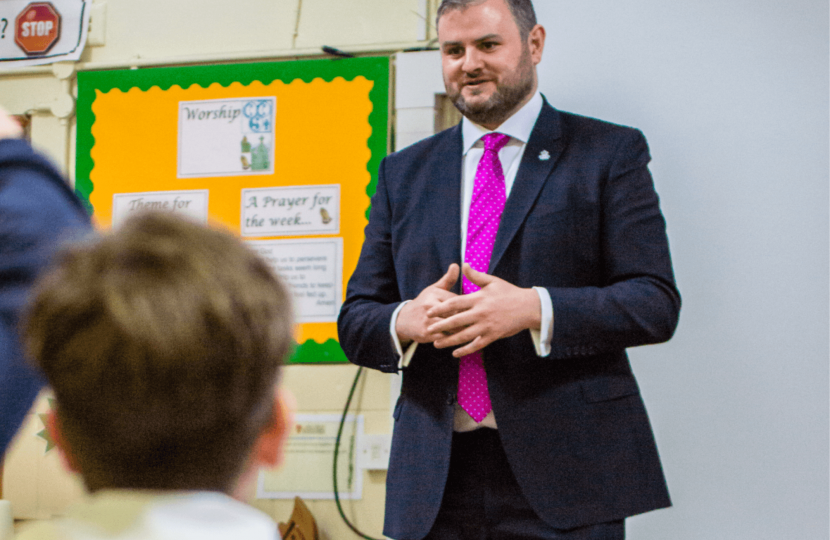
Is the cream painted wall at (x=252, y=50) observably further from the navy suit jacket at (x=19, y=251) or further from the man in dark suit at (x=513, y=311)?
the navy suit jacket at (x=19, y=251)

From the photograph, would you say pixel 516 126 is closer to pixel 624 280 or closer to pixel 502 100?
pixel 502 100

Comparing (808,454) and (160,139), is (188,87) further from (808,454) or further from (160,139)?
(808,454)

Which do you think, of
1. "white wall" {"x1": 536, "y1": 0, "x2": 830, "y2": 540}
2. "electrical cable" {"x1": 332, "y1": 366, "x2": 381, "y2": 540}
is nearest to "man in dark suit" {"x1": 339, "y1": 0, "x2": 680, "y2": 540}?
"white wall" {"x1": 536, "y1": 0, "x2": 830, "y2": 540}

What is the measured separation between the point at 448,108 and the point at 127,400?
6.58ft

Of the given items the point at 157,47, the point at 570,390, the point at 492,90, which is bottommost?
the point at 570,390

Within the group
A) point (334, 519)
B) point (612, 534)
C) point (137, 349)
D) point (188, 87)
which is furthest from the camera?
point (188, 87)

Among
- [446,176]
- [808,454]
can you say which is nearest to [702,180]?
[808,454]

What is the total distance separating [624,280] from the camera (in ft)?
4.42

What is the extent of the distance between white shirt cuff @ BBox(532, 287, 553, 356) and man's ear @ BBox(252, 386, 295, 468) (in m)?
0.71

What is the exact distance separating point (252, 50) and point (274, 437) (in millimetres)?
2190

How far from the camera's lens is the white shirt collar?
150 cm

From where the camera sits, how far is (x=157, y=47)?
Answer: 2676 mm

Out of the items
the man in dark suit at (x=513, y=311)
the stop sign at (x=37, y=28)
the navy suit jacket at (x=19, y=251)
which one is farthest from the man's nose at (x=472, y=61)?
the stop sign at (x=37, y=28)

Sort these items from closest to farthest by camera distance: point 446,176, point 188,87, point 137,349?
point 137,349, point 446,176, point 188,87
